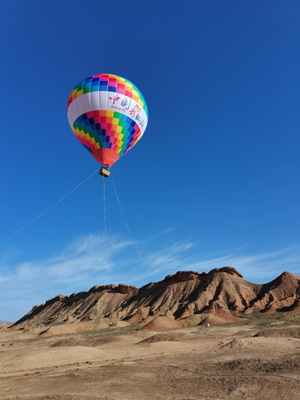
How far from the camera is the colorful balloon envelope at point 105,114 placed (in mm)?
25703

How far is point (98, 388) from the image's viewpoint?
13.0 metres

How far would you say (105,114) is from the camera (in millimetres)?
25688

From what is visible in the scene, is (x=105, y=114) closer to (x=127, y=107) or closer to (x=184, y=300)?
(x=127, y=107)

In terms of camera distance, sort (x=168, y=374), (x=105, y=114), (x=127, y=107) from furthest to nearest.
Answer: (x=127, y=107)
(x=105, y=114)
(x=168, y=374)

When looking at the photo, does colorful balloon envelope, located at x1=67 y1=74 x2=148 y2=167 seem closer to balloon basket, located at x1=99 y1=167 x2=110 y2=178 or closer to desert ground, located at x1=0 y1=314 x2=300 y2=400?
balloon basket, located at x1=99 y1=167 x2=110 y2=178

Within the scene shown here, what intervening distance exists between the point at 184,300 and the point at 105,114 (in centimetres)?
7660

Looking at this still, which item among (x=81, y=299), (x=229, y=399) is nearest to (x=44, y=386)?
(x=229, y=399)

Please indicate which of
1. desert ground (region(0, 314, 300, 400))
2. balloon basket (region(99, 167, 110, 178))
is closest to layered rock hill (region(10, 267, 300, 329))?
desert ground (region(0, 314, 300, 400))

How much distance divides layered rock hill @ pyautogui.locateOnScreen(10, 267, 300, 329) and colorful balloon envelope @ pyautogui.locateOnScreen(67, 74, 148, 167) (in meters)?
43.3

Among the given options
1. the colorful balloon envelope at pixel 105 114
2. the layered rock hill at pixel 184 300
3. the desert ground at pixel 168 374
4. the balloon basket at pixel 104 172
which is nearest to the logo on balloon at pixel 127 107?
the colorful balloon envelope at pixel 105 114

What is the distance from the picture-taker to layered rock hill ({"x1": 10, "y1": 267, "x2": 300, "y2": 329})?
241 ft

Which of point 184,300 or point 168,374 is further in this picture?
point 184,300

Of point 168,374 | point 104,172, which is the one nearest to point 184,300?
point 104,172

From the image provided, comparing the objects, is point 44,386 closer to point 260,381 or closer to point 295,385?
point 260,381
